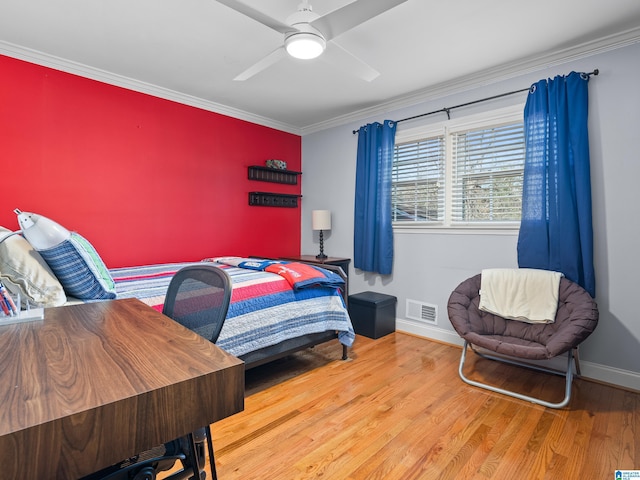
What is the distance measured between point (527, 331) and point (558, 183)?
1118mm

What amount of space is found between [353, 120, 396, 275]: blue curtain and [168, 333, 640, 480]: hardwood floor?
1.30 meters

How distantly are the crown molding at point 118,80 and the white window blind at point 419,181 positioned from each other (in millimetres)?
1753

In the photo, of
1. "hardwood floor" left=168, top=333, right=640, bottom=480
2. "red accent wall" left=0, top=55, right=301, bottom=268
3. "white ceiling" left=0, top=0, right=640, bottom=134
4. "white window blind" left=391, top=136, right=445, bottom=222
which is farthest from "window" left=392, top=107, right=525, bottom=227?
"red accent wall" left=0, top=55, right=301, bottom=268

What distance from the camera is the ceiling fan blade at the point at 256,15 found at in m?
1.61

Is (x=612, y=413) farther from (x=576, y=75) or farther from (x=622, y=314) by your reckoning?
(x=576, y=75)

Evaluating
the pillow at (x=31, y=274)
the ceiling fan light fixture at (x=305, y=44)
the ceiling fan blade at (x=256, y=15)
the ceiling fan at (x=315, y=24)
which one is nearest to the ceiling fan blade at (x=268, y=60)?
the ceiling fan at (x=315, y=24)

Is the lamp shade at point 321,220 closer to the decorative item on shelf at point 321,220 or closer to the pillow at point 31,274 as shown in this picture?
the decorative item on shelf at point 321,220

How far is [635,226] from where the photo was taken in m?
2.40

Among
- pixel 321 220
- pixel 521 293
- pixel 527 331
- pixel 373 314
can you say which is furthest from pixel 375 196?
pixel 527 331

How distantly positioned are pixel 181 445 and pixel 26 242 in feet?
4.90

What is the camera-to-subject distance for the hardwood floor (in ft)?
5.37

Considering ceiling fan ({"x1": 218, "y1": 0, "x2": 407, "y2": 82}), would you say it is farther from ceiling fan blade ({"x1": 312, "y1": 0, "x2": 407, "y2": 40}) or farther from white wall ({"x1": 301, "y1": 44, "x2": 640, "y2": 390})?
white wall ({"x1": 301, "y1": 44, "x2": 640, "y2": 390})

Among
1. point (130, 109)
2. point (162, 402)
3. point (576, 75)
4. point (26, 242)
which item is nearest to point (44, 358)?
point (162, 402)

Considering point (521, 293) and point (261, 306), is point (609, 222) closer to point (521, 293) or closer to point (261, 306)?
point (521, 293)
